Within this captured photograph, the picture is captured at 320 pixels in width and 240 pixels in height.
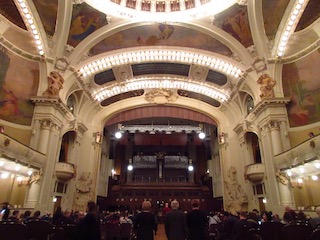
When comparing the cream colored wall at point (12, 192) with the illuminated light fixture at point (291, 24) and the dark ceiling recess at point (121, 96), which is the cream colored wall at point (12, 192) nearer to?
the dark ceiling recess at point (121, 96)

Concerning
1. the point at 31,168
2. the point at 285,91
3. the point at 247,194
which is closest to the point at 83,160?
the point at 31,168

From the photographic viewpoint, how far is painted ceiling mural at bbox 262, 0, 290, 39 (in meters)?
12.9

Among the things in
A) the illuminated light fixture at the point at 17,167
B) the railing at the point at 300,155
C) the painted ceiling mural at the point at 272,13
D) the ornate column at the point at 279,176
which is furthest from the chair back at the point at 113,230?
the painted ceiling mural at the point at 272,13

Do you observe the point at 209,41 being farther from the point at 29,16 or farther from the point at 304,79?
the point at 29,16

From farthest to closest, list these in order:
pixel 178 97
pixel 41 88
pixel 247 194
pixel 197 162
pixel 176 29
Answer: pixel 197 162 < pixel 178 97 < pixel 247 194 < pixel 176 29 < pixel 41 88

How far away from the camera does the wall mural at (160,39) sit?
1528 centimetres

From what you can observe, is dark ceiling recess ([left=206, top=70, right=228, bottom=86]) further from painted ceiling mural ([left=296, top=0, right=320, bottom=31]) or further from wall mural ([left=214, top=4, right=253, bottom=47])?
painted ceiling mural ([left=296, top=0, right=320, bottom=31])

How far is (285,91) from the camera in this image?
46.2ft

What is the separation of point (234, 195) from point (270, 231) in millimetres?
11867

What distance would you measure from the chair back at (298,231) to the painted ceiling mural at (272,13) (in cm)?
1202

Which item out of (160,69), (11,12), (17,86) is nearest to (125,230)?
(17,86)

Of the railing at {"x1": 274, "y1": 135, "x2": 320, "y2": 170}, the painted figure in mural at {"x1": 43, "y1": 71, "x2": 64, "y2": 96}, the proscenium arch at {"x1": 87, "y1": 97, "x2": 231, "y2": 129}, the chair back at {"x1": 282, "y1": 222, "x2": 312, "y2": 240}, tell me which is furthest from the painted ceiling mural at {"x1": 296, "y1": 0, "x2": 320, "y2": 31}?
the painted figure in mural at {"x1": 43, "y1": 71, "x2": 64, "y2": 96}

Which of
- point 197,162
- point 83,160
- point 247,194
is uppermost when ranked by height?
point 197,162

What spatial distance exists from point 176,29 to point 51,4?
735 cm
